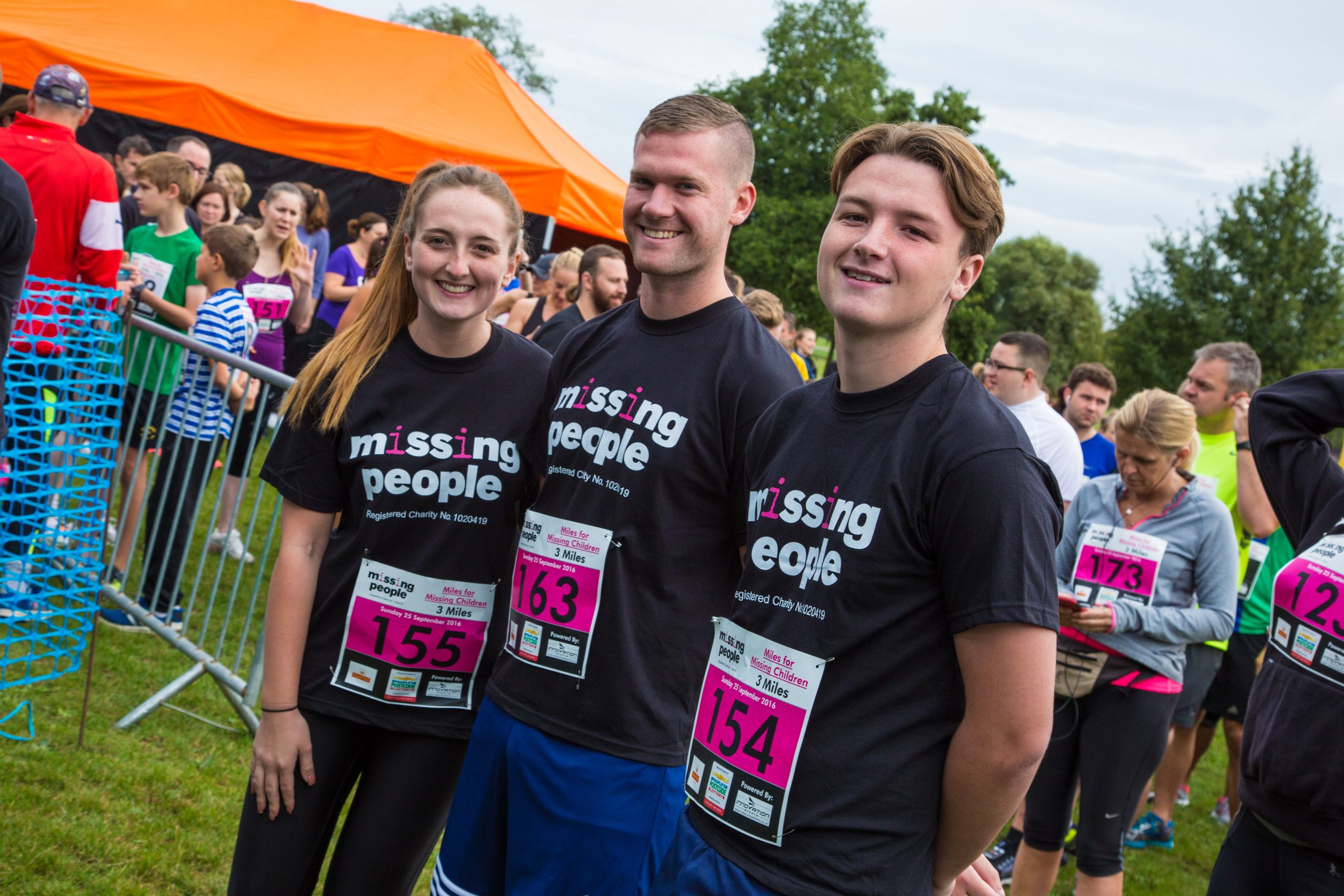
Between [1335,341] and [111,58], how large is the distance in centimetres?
2445

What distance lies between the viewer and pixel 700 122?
2.15 metres

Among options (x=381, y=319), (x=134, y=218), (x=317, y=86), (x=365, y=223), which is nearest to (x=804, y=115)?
(x=317, y=86)

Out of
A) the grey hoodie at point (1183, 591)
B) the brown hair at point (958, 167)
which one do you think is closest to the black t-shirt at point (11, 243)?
the brown hair at point (958, 167)

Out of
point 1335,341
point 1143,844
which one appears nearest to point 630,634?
point 1143,844

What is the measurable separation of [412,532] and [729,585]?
0.73m

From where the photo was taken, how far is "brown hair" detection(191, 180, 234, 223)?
8.22 metres

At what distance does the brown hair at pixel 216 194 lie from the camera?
8224 mm

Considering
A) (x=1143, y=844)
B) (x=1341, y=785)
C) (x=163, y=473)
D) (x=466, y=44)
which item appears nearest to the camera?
(x=1341, y=785)

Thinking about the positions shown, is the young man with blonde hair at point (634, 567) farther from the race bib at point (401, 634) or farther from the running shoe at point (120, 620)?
the running shoe at point (120, 620)

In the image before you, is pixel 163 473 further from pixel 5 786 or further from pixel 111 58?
pixel 111 58

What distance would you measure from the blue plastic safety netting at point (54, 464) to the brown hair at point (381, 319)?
148 centimetres

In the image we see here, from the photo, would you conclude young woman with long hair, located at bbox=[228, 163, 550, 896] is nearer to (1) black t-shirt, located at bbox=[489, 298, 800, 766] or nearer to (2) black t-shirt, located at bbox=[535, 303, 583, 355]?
(1) black t-shirt, located at bbox=[489, 298, 800, 766]

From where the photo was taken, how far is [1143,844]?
17.7 feet

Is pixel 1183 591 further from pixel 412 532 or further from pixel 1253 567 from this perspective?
pixel 412 532
